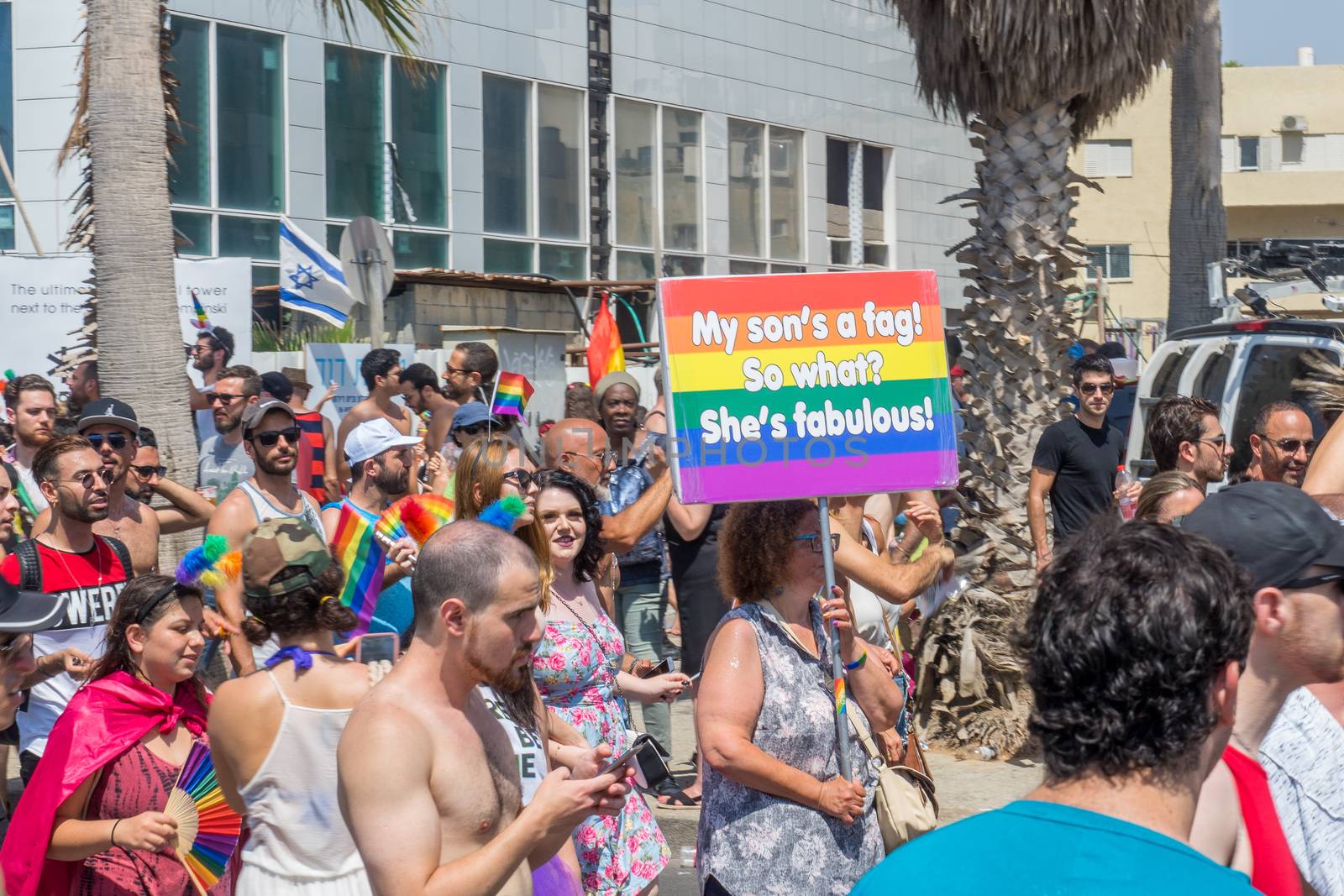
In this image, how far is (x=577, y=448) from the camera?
7465 mm

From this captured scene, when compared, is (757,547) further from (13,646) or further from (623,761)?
(13,646)

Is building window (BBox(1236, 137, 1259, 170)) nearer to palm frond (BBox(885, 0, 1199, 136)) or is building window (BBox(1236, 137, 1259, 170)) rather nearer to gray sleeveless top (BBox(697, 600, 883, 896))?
palm frond (BBox(885, 0, 1199, 136))

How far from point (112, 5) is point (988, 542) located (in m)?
5.71

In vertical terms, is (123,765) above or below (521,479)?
below

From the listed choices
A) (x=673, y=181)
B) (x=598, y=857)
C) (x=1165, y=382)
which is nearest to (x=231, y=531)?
(x=598, y=857)

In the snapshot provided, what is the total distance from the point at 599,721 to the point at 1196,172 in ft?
37.2

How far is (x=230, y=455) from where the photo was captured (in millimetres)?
8828

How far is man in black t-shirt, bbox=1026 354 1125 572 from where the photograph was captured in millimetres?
8281

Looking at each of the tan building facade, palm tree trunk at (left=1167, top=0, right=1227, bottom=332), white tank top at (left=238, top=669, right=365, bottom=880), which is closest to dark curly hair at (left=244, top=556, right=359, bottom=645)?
white tank top at (left=238, top=669, right=365, bottom=880)

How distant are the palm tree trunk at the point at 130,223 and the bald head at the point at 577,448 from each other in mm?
2163

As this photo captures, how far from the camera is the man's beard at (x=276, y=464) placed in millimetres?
6238

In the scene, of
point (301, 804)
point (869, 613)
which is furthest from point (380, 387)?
point (301, 804)

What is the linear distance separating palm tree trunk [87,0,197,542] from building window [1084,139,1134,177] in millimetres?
39832

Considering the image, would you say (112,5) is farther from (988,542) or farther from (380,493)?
(988,542)
